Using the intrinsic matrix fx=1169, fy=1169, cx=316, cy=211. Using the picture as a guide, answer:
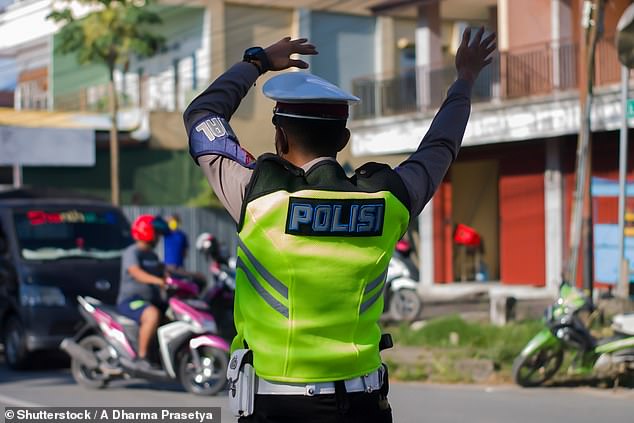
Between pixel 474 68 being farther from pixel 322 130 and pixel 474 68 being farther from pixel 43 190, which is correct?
pixel 43 190

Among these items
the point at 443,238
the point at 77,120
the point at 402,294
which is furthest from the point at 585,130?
the point at 77,120

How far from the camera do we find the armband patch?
11.2 feet

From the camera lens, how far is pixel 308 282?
10.7 feet

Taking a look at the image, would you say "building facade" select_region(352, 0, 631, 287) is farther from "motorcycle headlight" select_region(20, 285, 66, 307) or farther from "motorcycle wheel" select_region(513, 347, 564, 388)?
"motorcycle headlight" select_region(20, 285, 66, 307)

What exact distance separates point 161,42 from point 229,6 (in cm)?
426

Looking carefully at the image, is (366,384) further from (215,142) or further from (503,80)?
(503,80)

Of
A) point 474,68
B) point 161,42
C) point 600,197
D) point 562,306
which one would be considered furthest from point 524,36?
point 474,68

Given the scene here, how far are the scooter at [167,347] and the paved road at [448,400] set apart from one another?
0.19m

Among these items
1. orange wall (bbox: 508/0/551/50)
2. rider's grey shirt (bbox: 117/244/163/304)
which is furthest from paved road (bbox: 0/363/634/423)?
orange wall (bbox: 508/0/551/50)

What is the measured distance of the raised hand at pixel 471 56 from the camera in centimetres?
372

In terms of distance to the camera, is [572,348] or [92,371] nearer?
[572,348]

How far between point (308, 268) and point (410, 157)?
55cm

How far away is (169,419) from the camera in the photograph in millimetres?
9133

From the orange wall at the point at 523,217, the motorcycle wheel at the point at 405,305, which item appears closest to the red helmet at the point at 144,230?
the motorcycle wheel at the point at 405,305
